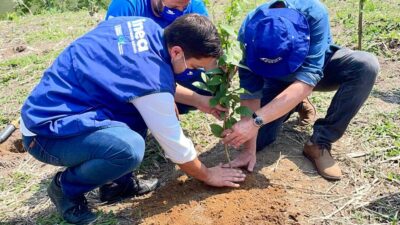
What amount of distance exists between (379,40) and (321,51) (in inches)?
99.2

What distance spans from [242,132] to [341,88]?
2.36ft

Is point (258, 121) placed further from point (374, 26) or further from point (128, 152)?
point (374, 26)

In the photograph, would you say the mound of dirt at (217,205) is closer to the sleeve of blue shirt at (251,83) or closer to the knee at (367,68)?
the sleeve of blue shirt at (251,83)

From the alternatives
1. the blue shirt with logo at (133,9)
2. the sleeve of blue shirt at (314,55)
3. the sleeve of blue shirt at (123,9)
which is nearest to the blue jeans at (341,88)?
the sleeve of blue shirt at (314,55)

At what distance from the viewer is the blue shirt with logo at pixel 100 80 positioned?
227 centimetres

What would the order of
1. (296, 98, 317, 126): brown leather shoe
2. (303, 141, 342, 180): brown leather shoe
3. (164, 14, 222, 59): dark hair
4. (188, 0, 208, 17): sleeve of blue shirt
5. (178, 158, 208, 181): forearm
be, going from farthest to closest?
(296, 98, 317, 126): brown leather shoe, (188, 0, 208, 17): sleeve of blue shirt, (303, 141, 342, 180): brown leather shoe, (178, 158, 208, 181): forearm, (164, 14, 222, 59): dark hair

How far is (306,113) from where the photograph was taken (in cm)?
342

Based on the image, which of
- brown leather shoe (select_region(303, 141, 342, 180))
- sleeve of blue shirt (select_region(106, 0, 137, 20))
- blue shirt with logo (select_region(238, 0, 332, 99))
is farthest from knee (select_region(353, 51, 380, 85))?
sleeve of blue shirt (select_region(106, 0, 137, 20))

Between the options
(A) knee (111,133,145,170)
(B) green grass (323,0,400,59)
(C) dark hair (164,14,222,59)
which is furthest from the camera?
(B) green grass (323,0,400,59)

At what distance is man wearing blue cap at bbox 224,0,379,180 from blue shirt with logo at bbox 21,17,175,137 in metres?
0.52

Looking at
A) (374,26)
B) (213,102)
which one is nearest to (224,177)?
(213,102)

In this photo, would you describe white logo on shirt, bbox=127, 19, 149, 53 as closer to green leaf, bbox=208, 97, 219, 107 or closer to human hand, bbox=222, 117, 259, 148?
green leaf, bbox=208, 97, 219, 107

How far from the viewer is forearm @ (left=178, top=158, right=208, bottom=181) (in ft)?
8.11

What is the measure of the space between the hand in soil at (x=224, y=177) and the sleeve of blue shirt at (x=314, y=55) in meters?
0.64
